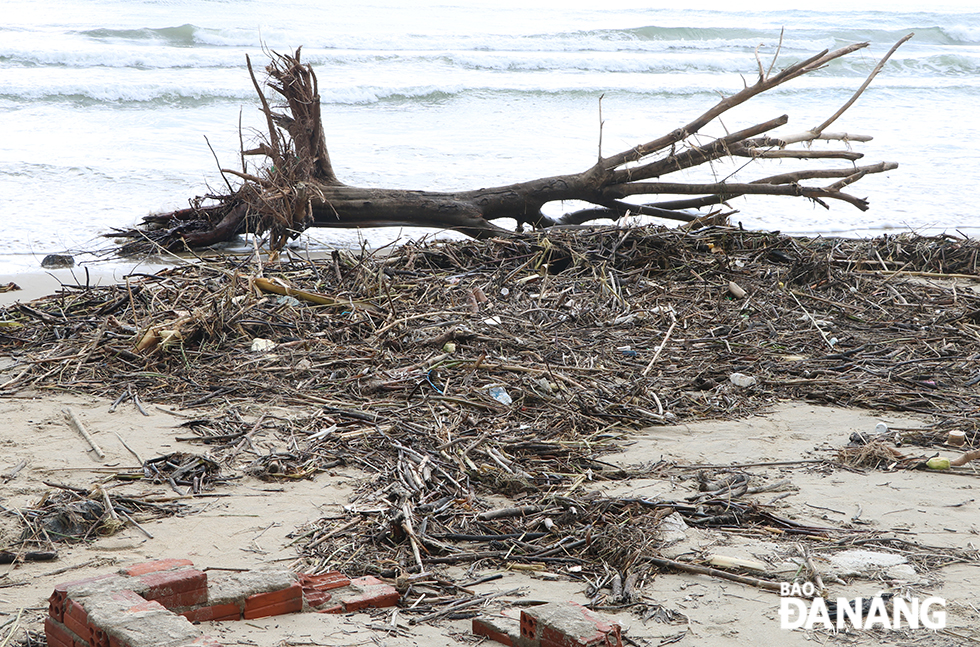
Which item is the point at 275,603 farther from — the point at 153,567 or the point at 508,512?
the point at 508,512

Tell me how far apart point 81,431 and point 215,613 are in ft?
6.24

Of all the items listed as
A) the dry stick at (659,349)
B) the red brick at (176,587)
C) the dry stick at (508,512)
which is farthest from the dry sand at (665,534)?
the dry stick at (659,349)

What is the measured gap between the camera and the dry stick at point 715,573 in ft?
8.19

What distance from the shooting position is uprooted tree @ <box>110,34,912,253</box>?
6945 mm

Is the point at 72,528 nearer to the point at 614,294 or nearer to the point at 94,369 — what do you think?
the point at 94,369

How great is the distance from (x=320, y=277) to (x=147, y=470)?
2.72 metres

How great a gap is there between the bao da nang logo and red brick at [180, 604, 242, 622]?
1.51m

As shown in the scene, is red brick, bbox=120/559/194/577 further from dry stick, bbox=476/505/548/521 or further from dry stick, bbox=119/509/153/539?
dry stick, bbox=476/505/548/521

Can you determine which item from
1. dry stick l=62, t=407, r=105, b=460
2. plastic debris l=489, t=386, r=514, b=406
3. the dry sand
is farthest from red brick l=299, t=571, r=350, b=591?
plastic debris l=489, t=386, r=514, b=406

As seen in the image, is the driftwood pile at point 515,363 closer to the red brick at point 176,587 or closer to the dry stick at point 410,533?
the dry stick at point 410,533

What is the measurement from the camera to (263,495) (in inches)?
125

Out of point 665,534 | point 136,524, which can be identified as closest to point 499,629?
point 665,534

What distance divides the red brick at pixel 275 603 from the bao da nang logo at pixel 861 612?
4.45ft

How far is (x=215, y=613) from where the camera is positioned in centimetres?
215
